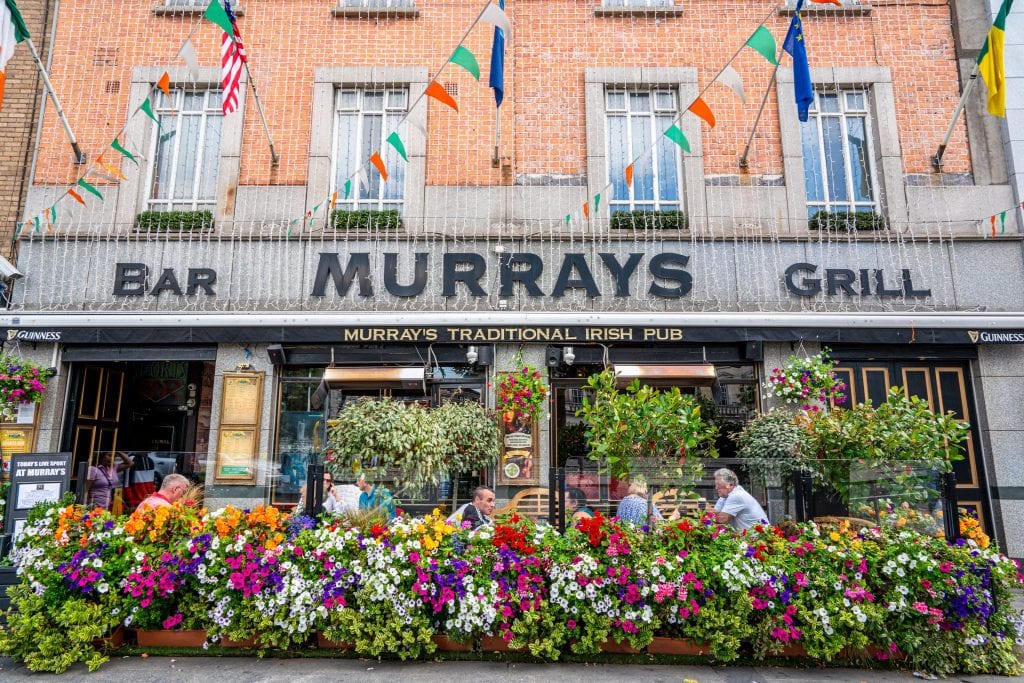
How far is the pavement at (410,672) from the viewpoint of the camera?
512cm

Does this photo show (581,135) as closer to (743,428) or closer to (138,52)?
(743,428)

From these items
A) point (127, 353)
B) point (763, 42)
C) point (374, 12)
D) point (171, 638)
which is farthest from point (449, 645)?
point (374, 12)

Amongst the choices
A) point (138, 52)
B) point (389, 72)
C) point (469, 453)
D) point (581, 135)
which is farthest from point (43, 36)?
point (469, 453)

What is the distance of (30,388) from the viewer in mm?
9250

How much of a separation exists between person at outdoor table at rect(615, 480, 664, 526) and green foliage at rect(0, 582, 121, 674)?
4.59 meters

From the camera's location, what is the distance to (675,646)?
18.3ft

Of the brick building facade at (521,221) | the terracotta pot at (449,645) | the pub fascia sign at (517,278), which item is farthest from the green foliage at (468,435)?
the terracotta pot at (449,645)

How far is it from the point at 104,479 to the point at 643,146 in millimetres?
9202

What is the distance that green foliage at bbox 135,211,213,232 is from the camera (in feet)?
33.6

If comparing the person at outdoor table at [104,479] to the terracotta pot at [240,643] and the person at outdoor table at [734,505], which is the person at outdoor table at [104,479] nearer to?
the terracotta pot at [240,643]

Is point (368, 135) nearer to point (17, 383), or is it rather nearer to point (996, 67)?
point (17, 383)

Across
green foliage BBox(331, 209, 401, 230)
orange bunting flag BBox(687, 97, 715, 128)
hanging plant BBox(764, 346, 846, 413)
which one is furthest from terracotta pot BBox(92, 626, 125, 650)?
orange bunting flag BBox(687, 97, 715, 128)

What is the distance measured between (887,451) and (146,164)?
11530 millimetres

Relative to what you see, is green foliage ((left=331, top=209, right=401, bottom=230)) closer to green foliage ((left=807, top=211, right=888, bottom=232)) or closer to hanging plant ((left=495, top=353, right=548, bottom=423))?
hanging plant ((left=495, top=353, right=548, bottom=423))
